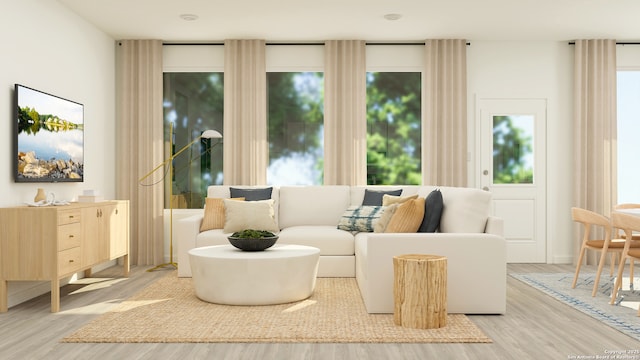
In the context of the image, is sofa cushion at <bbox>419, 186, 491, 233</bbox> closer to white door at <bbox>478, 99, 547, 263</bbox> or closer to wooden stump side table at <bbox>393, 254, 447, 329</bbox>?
wooden stump side table at <bbox>393, 254, 447, 329</bbox>

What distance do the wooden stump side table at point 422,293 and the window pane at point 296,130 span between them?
340cm

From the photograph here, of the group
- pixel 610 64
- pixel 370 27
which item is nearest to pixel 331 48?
pixel 370 27

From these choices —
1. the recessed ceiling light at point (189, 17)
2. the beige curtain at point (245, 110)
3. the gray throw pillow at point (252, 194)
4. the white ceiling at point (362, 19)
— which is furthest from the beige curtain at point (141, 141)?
the gray throw pillow at point (252, 194)

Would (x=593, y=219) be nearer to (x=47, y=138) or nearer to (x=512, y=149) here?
(x=512, y=149)

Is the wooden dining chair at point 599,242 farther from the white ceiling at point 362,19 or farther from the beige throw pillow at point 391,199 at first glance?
the white ceiling at point 362,19

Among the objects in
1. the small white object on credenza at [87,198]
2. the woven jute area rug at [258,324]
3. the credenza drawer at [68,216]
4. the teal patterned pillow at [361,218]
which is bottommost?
the woven jute area rug at [258,324]

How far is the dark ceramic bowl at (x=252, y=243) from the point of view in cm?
452

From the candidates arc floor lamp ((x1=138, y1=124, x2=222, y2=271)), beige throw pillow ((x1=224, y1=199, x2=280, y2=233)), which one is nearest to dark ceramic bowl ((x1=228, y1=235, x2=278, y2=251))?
beige throw pillow ((x1=224, y1=199, x2=280, y2=233))

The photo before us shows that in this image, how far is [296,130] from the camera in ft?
22.9

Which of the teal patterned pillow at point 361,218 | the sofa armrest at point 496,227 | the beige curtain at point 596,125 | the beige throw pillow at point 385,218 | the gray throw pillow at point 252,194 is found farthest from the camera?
the beige curtain at point 596,125

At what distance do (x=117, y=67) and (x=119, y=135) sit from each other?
32.4 inches

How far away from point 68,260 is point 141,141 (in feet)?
8.52

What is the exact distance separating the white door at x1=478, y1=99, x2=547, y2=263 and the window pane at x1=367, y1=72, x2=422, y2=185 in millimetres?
797

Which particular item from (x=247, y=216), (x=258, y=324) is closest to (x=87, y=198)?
(x=247, y=216)
